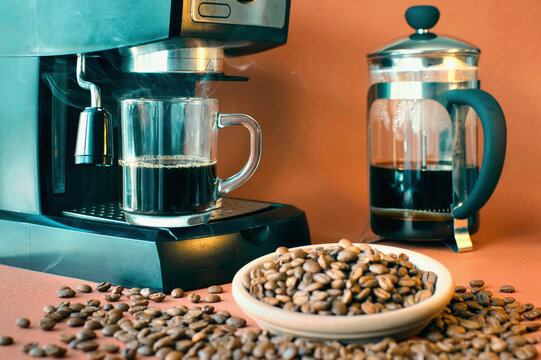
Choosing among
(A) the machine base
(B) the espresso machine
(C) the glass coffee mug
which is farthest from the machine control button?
(A) the machine base

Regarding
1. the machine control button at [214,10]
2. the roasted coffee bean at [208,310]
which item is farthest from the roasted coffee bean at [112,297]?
the machine control button at [214,10]

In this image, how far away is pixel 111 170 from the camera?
3.23ft

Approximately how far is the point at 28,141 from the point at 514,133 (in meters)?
0.90

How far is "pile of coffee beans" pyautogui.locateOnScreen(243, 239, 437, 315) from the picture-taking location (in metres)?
0.63

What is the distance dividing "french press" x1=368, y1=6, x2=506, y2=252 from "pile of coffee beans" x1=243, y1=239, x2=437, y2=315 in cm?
28

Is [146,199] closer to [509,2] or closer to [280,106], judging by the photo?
[280,106]

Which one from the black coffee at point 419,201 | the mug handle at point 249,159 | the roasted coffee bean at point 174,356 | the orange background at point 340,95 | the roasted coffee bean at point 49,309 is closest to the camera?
the roasted coffee bean at point 174,356

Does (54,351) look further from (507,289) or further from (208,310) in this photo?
(507,289)

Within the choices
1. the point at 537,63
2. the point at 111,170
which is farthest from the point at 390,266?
the point at 537,63

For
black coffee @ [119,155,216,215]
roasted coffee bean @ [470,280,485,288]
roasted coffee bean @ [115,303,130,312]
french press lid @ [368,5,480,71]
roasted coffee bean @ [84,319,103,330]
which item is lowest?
roasted coffee bean @ [84,319,103,330]

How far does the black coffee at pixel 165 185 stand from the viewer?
2.70 ft

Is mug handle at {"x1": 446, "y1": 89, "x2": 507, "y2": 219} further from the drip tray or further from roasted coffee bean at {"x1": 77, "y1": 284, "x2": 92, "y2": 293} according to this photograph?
roasted coffee bean at {"x1": 77, "y1": 284, "x2": 92, "y2": 293}

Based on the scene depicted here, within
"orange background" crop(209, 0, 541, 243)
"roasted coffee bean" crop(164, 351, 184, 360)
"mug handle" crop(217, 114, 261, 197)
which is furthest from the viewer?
"orange background" crop(209, 0, 541, 243)

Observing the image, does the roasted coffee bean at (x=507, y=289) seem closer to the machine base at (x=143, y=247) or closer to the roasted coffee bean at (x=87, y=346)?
the machine base at (x=143, y=247)
